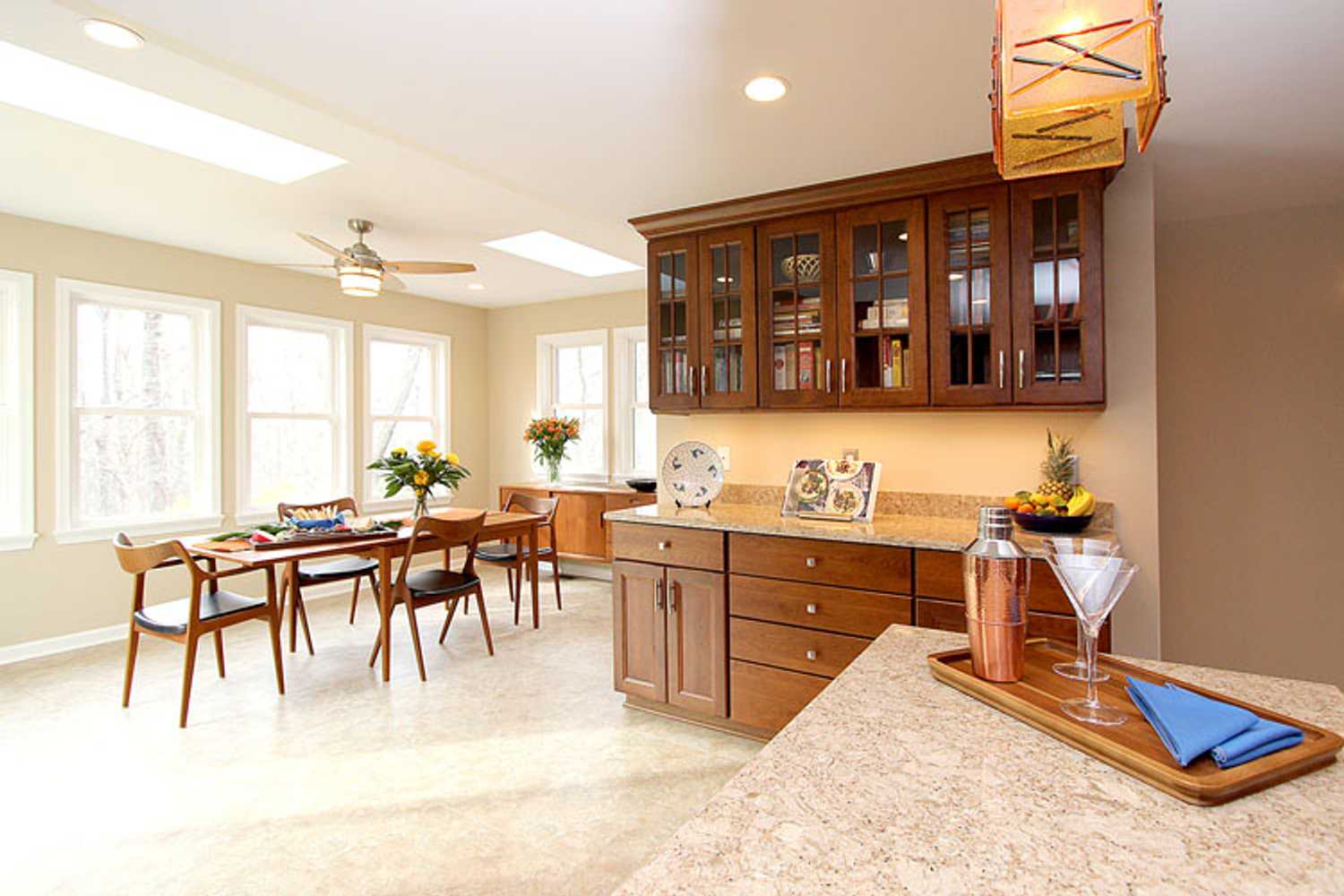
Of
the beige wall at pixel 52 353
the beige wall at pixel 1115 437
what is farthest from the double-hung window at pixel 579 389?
the beige wall at pixel 1115 437

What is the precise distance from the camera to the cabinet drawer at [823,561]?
2.55 m

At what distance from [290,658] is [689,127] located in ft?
12.2

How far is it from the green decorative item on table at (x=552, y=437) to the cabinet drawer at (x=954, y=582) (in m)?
4.18

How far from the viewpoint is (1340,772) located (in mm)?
890

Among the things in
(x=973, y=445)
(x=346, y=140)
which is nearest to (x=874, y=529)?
(x=973, y=445)

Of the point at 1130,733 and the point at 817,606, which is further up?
the point at 1130,733

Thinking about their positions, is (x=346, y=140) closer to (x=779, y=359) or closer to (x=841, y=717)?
(x=779, y=359)

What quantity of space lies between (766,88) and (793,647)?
2078 mm

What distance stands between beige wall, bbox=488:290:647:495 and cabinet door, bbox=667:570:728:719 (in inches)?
135

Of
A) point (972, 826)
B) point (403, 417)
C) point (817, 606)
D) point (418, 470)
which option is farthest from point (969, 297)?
point (403, 417)

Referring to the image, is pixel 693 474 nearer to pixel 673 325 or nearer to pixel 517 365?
pixel 673 325

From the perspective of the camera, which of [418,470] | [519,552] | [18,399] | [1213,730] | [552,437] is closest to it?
[1213,730]

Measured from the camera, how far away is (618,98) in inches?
88.7

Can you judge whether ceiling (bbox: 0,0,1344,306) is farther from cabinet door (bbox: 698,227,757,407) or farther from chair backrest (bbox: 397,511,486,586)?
chair backrest (bbox: 397,511,486,586)
